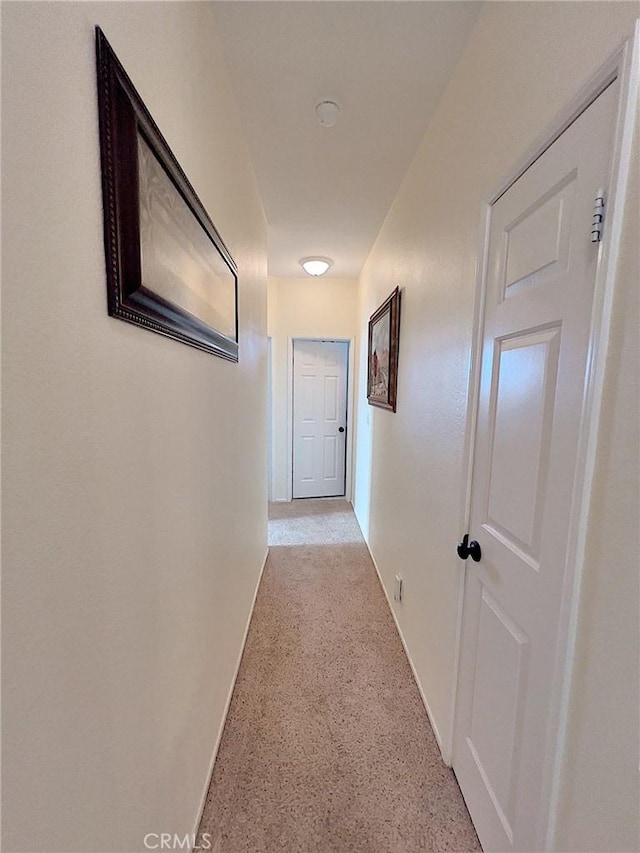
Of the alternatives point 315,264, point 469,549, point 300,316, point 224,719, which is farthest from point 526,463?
point 300,316

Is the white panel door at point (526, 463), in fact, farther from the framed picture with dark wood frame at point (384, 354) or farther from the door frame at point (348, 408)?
the door frame at point (348, 408)

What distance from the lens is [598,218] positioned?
653 mm

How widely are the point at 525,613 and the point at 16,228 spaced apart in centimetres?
121

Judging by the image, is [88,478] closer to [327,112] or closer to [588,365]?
[588,365]

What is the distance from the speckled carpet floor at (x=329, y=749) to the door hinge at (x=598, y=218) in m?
1.72

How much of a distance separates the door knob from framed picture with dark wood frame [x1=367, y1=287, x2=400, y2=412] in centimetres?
116

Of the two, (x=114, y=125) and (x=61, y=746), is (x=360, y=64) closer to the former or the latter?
(x=114, y=125)

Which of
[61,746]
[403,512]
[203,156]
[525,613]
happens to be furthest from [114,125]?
[403,512]

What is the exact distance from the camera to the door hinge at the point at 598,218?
2.12 feet

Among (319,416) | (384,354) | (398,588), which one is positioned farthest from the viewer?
(319,416)

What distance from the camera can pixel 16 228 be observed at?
421 millimetres

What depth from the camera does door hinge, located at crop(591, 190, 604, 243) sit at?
647 mm

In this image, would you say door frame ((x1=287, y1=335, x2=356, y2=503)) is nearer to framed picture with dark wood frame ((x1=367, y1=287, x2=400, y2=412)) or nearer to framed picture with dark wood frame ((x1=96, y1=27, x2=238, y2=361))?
framed picture with dark wood frame ((x1=367, y1=287, x2=400, y2=412))

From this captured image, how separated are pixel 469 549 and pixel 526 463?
42cm
